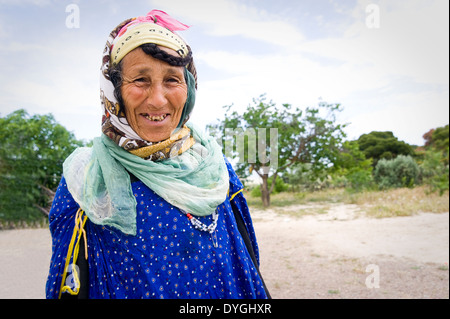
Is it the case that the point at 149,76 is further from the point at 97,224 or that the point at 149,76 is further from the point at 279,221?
the point at 279,221

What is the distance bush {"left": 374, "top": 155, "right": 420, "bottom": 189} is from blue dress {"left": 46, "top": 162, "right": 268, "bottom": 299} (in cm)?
1935

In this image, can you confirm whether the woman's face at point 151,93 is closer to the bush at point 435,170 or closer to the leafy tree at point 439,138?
the bush at point 435,170

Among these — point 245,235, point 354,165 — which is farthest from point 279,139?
point 245,235

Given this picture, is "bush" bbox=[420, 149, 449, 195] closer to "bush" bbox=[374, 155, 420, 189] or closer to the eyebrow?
"bush" bbox=[374, 155, 420, 189]

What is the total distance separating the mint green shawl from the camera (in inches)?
53.1

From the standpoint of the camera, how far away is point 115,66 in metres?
1.40

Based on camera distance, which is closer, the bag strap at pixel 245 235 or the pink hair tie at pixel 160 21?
the pink hair tie at pixel 160 21

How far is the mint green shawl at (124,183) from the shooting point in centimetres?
135

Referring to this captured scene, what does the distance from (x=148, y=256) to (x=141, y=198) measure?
0.25m

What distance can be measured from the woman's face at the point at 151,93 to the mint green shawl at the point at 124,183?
0.46 ft

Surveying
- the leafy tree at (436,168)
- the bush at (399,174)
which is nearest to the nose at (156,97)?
the leafy tree at (436,168)

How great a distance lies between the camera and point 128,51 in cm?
136

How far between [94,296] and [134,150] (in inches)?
25.4

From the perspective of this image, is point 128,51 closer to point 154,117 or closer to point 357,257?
point 154,117
